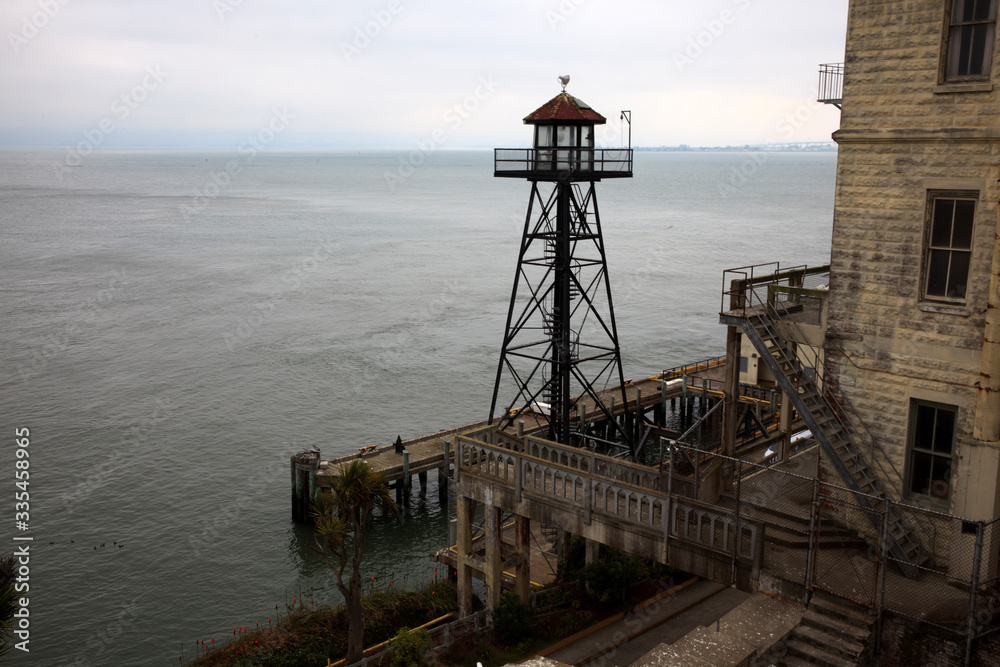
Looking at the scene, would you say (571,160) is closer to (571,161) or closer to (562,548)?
(571,161)

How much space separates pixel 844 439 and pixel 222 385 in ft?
138

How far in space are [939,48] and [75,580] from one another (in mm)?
29434

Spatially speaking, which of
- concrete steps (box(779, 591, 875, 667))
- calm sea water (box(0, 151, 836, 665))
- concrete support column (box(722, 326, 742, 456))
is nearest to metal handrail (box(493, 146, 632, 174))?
concrete support column (box(722, 326, 742, 456))

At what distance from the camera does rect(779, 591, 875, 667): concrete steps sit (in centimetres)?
1381

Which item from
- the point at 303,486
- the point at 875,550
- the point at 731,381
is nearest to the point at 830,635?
Answer: the point at 875,550

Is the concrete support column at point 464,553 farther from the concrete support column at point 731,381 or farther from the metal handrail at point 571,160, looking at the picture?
the metal handrail at point 571,160

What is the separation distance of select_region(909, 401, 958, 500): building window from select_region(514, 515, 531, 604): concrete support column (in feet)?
28.0

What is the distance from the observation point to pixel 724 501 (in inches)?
749

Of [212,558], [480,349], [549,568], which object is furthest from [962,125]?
[480,349]

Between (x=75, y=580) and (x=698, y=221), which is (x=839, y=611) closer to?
(x=75, y=580)

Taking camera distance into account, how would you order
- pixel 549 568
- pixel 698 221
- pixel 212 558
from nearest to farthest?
pixel 549 568 → pixel 212 558 → pixel 698 221

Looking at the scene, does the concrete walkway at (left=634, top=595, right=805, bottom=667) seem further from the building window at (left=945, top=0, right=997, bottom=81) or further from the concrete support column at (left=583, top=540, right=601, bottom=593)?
the building window at (left=945, top=0, right=997, bottom=81)

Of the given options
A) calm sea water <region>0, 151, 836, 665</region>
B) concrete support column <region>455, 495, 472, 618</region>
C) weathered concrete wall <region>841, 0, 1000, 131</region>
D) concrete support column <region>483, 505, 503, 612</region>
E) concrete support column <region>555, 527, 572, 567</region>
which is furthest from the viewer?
calm sea water <region>0, 151, 836, 665</region>

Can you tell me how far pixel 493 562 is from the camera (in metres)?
21.0
